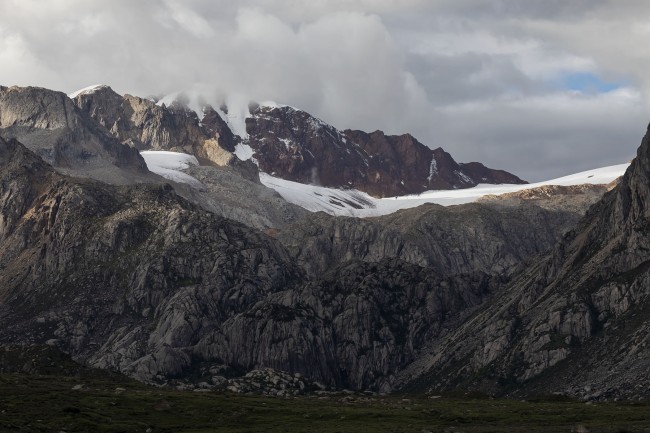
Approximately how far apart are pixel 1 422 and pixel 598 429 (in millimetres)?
75658

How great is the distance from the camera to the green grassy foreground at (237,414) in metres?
149

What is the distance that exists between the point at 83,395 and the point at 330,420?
37.4m

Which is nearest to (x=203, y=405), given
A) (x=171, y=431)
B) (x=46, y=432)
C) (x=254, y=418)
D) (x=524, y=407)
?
(x=254, y=418)

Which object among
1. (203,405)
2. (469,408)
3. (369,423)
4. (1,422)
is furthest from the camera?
(469,408)

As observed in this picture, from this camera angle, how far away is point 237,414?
560 ft

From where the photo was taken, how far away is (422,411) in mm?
180125

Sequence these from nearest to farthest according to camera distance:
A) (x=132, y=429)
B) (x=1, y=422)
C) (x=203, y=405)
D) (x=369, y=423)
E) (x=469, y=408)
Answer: (x=1, y=422) < (x=132, y=429) < (x=369, y=423) < (x=203, y=405) < (x=469, y=408)

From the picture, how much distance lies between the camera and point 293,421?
165 metres

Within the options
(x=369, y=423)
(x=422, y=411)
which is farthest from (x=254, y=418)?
(x=422, y=411)

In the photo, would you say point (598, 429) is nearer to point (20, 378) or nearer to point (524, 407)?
point (524, 407)

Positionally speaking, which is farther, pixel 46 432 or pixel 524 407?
pixel 524 407

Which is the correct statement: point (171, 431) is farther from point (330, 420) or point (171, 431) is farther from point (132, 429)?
point (330, 420)

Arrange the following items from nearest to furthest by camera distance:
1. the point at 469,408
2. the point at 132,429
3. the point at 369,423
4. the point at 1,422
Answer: the point at 1,422, the point at 132,429, the point at 369,423, the point at 469,408

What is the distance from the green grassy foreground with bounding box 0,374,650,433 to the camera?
149 m
